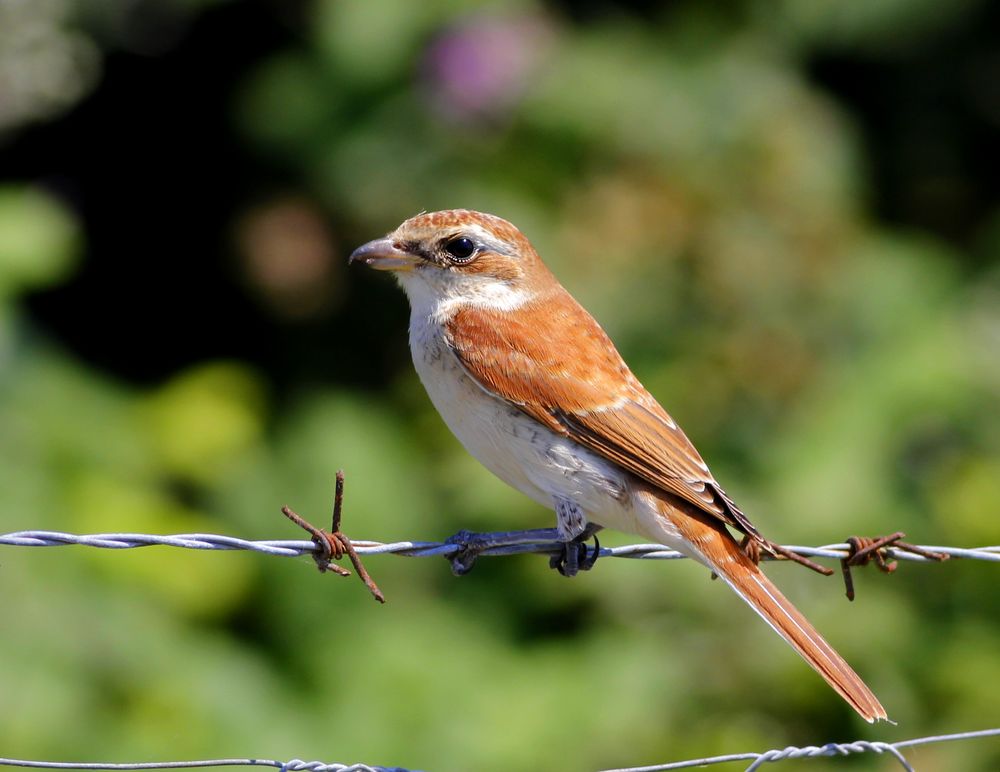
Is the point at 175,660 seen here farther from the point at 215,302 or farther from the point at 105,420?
the point at 215,302

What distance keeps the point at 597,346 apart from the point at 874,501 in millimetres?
1646

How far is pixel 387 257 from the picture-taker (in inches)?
165

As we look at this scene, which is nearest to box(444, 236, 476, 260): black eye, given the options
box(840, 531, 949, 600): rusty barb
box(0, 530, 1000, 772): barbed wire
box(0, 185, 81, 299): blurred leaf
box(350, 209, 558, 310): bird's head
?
box(350, 209, 558, 310): bird's head

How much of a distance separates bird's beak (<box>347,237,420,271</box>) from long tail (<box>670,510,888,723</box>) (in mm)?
1095

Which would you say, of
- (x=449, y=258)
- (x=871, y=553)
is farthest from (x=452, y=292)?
(x=871, y=553)

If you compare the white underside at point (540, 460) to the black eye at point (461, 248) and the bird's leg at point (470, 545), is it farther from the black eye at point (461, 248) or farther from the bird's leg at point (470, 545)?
the black eye at point (461, 248)

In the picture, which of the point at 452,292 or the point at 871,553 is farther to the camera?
the point at 452,292

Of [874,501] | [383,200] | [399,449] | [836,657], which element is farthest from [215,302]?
[836,657]

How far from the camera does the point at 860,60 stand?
25.8ft

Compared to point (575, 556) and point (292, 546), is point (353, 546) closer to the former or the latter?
point (292, 546)

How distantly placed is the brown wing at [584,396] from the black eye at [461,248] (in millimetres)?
199

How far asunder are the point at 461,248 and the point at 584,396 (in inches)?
25.2

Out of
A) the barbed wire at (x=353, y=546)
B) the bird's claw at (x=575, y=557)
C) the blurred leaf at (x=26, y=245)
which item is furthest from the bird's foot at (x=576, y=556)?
the blurred leaf at (x=26, y=245)

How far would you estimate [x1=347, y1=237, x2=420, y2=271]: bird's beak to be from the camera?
4.19m
